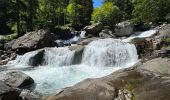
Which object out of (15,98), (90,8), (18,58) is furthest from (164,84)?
(90,8)

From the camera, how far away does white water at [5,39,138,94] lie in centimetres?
2806

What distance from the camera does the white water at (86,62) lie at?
28062 mm

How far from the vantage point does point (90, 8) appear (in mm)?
74125

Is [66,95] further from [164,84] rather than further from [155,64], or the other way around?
[155,64]

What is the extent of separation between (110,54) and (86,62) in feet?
9.92

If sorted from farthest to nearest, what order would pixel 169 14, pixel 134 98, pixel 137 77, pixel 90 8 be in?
1. pixel 90 8
2. pixel 169 14
3. pixel 137 77
4. pixel 134 98

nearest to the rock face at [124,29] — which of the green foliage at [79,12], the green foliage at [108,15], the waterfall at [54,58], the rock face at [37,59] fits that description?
the green foliage at [108,15]

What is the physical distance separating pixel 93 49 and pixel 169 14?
1857cm

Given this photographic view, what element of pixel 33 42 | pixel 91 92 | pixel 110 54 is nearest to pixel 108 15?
pixel 33 42

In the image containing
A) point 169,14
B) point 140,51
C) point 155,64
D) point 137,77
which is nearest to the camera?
point 137,77

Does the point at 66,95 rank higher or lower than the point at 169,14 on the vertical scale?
lower

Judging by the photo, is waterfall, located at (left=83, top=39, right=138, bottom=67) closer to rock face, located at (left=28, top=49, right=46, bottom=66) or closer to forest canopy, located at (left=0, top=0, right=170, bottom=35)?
rock face, located at (left=28, top=49, right=46, bottom=66)

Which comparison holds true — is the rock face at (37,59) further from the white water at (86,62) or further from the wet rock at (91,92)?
the wet rock at (91,92)

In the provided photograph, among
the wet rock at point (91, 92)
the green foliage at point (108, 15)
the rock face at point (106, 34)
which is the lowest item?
the wet rock at point (91, 92)
